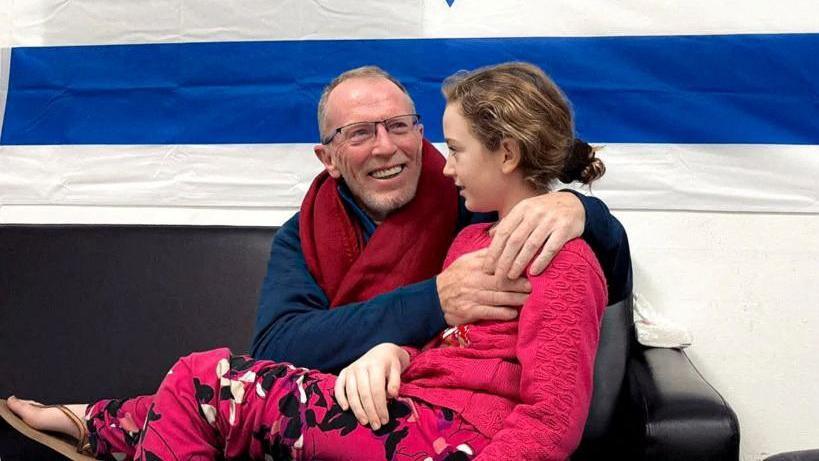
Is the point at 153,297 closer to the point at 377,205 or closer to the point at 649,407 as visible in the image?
the point at 377,205

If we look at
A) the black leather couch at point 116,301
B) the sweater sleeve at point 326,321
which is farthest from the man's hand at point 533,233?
the black leather couch at point 116,301

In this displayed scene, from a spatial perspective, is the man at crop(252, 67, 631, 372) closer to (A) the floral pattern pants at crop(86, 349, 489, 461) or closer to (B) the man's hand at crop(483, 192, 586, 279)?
(B) the man's hand at crop(483, 192, 586, 279)

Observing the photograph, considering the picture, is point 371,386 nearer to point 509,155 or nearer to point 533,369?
point 533,369

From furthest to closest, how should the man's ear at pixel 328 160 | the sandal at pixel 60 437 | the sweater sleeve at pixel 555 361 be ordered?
1. the man's ear at pixel 328 160
2. the sandal at pixel 60 437
3. the sweater sleeve at pixel 555 361

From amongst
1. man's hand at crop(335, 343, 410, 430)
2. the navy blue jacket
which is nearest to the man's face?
the navy blue jacket

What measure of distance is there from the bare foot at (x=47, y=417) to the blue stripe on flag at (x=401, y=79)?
34.5 inches

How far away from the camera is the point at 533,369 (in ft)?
4.09

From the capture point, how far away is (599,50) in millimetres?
2172

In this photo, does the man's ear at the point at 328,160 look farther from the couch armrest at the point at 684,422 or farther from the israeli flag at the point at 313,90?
the couch armrest at the point at 684,422

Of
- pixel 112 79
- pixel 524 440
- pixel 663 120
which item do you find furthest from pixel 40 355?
pixel 663 120

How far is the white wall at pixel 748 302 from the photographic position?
84.4 inches

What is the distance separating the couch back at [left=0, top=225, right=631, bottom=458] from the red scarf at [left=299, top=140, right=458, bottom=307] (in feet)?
1.39

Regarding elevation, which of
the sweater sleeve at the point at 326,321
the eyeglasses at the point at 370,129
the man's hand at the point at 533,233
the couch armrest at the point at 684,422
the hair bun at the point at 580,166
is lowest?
the couch armrest at the point at 684,422

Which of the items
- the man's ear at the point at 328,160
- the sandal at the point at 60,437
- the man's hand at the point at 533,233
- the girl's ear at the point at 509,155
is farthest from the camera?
the man's ear at the point at 328,160
